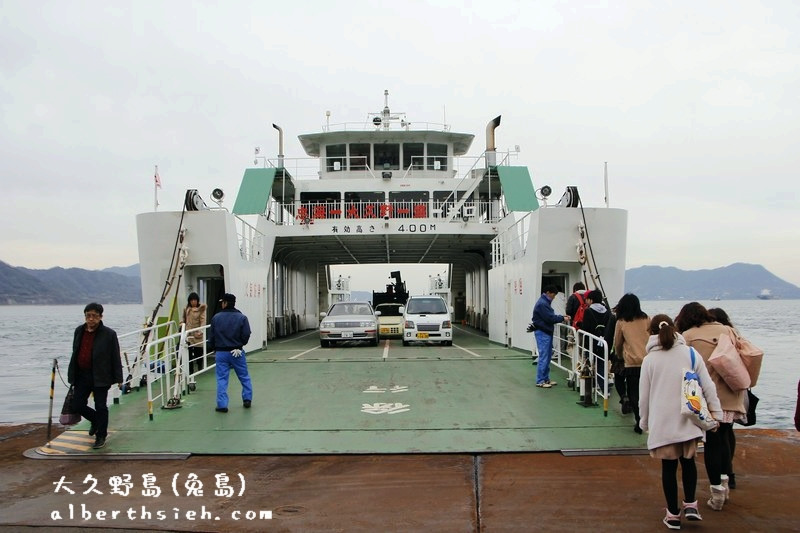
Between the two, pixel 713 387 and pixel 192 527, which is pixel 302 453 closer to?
pixel 192 527

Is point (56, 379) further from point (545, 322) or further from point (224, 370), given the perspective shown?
point (545, 322)

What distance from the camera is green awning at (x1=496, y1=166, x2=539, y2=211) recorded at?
720 inches

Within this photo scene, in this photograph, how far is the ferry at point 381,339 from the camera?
6.93m

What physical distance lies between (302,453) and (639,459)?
3.07 metres

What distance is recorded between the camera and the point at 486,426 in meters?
7.06

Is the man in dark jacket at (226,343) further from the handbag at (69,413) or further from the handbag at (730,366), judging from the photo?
the handbag at (730,366)

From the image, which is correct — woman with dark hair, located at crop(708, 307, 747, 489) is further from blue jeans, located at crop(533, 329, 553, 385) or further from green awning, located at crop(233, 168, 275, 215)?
green awning, located at crop(233, 168, 275, 215)

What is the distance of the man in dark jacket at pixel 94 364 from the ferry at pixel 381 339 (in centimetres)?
45

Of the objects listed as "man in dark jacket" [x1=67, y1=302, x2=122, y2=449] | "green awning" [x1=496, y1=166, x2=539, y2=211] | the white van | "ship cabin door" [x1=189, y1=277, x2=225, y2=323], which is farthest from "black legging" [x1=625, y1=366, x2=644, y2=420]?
"green awning" [x1=496, y1=166, x2=539, y2=211]

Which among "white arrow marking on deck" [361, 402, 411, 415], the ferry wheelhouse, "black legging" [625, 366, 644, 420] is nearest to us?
"black legging" [625, 366, 644, 420]

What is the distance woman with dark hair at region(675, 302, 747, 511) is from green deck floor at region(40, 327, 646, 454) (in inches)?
57.9

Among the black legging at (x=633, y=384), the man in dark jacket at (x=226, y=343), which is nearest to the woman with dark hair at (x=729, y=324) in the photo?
the black legging at (x=633, y=384)

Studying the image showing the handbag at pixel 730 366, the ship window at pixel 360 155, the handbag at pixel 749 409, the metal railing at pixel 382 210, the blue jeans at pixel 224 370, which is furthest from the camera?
the ship window at pixel 360 155

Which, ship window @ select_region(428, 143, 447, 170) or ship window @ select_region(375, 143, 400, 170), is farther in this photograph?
ship window @ select_region(428, 143, 447, 170)
